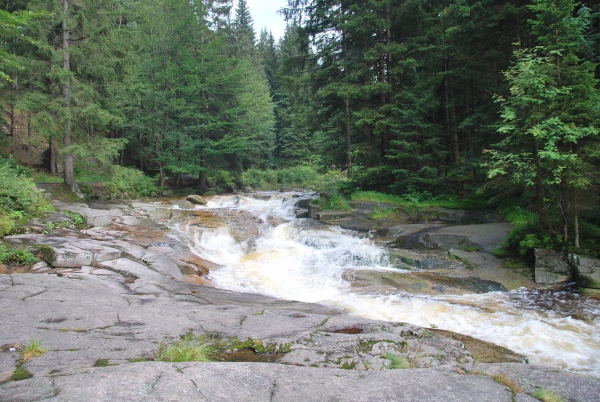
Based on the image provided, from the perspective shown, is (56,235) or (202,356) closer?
(202,356)

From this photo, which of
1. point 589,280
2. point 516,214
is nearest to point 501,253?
point 589,280

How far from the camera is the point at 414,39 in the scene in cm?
1642

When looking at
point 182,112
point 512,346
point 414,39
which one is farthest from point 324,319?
point 182,112

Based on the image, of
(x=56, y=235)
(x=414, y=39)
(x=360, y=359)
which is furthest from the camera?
(x=414, y=39)

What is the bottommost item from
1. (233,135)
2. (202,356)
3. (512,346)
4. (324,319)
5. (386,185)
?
(512,346)

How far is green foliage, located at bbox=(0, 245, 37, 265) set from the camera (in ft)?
24.7

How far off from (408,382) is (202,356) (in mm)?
1997

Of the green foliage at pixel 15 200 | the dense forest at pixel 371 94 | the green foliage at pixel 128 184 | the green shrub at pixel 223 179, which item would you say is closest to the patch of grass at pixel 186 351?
the dense forest at pixel 371 94

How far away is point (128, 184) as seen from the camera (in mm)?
20188

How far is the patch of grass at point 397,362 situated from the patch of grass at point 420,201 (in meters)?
11.4

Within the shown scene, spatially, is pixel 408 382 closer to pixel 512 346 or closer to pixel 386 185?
pixel 512 346

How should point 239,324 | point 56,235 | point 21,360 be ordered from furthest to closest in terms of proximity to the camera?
1. point 56,235
2. point 239,324
3. point 21,360

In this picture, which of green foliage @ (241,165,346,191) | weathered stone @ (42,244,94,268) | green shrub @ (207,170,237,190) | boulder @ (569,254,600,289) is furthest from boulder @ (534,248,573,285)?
green foliage @ (241,165,346,191)

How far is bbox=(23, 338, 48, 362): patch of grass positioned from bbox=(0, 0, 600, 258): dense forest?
29.1 feet
